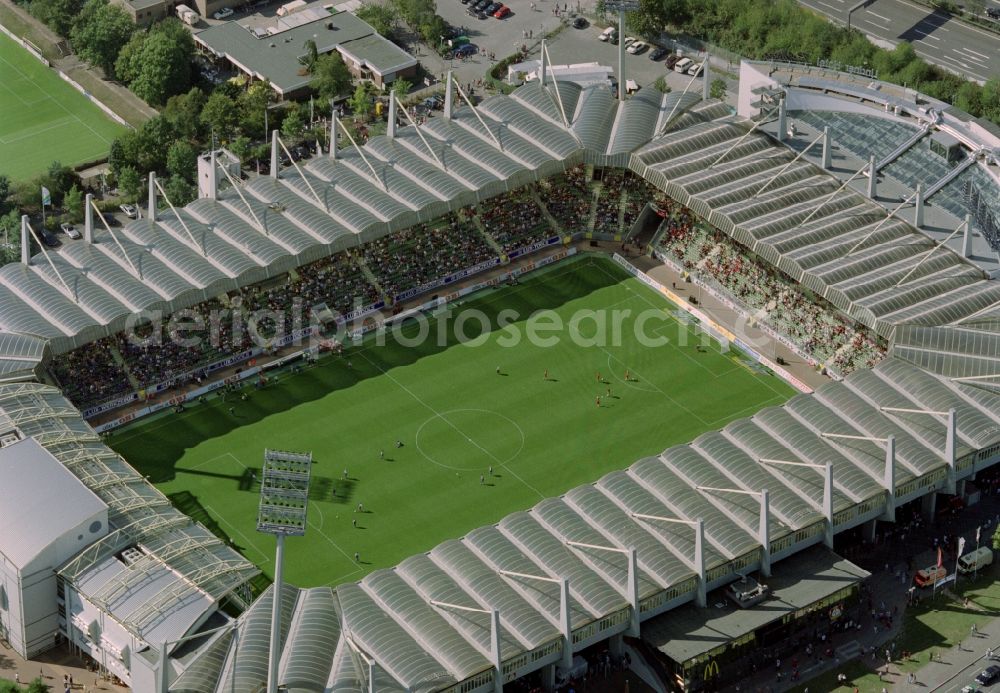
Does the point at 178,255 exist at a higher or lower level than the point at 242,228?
lower

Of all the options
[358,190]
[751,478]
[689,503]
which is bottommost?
[689,503]

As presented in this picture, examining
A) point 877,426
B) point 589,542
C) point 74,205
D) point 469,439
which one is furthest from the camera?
point 74,205

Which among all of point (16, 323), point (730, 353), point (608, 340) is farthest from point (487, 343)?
point (16, 323)

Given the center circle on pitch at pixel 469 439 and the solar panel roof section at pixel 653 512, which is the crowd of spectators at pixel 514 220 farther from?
the solar panel roof section at pixel 653 512

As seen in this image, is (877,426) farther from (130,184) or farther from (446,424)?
(130,184)

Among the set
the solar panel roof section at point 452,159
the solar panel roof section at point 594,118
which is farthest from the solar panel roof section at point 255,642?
the solar panel roof section at point 594,118

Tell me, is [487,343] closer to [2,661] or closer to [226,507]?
[226,507]

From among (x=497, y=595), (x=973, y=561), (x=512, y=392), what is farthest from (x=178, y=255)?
(x=973, y=561)
